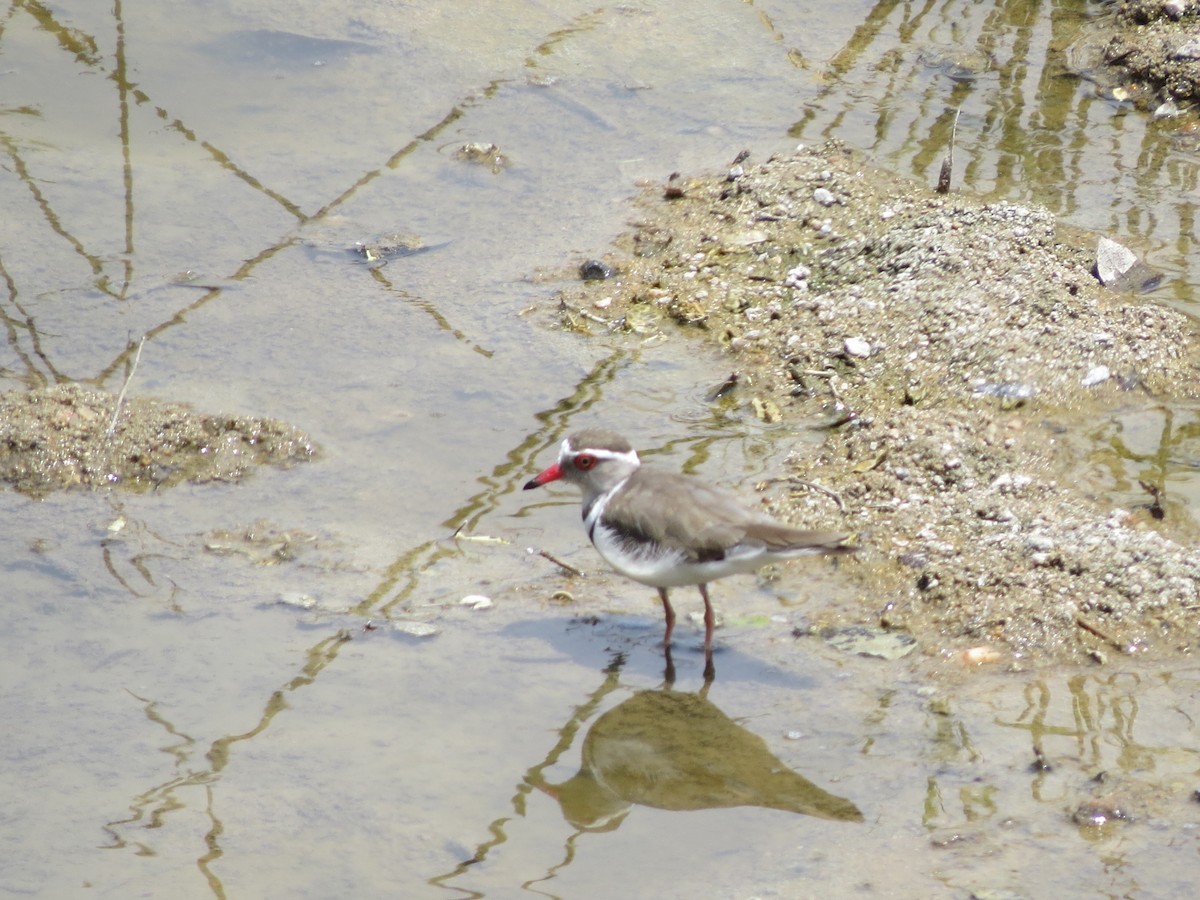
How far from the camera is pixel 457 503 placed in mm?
7113

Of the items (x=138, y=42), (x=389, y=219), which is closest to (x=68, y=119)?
(x=138, y=42)

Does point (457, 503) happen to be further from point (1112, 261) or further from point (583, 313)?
point (1112, 261)

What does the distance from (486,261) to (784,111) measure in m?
3.02

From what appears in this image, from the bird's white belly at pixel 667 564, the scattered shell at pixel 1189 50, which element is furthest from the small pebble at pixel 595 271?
the scattered shell at pixel 1189 50

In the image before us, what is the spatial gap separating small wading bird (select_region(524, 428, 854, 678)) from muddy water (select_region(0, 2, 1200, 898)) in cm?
47

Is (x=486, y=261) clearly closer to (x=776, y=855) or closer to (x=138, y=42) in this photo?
(x=138, y=42)

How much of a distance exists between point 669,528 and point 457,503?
5.13ft

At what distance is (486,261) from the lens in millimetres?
9156

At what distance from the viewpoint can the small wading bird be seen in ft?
19.0

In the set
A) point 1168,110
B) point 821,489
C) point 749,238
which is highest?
point 1168,110

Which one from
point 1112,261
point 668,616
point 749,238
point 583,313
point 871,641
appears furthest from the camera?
point 749,238

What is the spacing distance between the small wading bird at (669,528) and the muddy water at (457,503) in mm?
471

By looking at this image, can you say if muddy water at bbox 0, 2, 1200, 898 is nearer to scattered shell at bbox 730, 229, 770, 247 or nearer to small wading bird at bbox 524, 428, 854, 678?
small wading bird at bbox 524, 428, 854, 678

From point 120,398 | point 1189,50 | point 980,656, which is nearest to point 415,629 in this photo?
point 120,398
